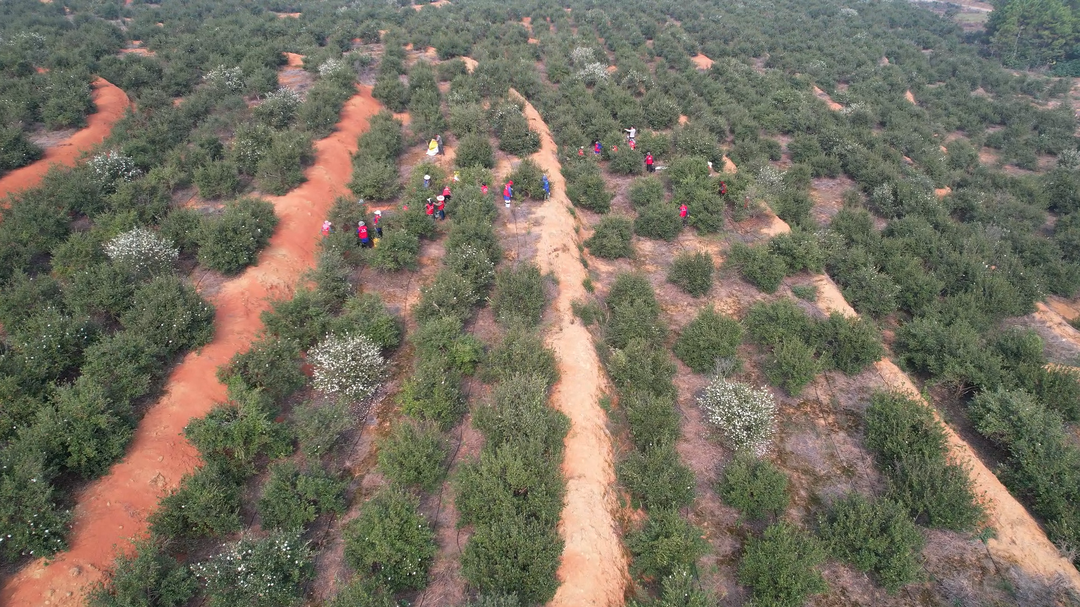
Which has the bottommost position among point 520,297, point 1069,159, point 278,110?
point 1069,159

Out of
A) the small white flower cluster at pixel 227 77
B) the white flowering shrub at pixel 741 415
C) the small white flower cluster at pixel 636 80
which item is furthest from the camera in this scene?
the small white flower cluster at pixel 636 80

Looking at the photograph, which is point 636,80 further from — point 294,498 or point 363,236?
point 294,498

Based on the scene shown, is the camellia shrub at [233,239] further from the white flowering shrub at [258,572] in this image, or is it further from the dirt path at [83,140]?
the white flowering shrub at [258,572]

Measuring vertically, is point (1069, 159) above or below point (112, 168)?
below

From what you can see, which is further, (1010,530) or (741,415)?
(741,415)

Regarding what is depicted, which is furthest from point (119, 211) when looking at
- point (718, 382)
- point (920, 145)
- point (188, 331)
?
point (920, 145)

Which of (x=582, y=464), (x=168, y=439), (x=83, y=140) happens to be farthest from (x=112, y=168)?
(x=582, y=464)

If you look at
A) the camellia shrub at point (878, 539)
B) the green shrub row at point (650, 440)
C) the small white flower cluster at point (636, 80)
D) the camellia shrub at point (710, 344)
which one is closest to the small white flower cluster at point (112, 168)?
the green shrub row at point (650, 440)
